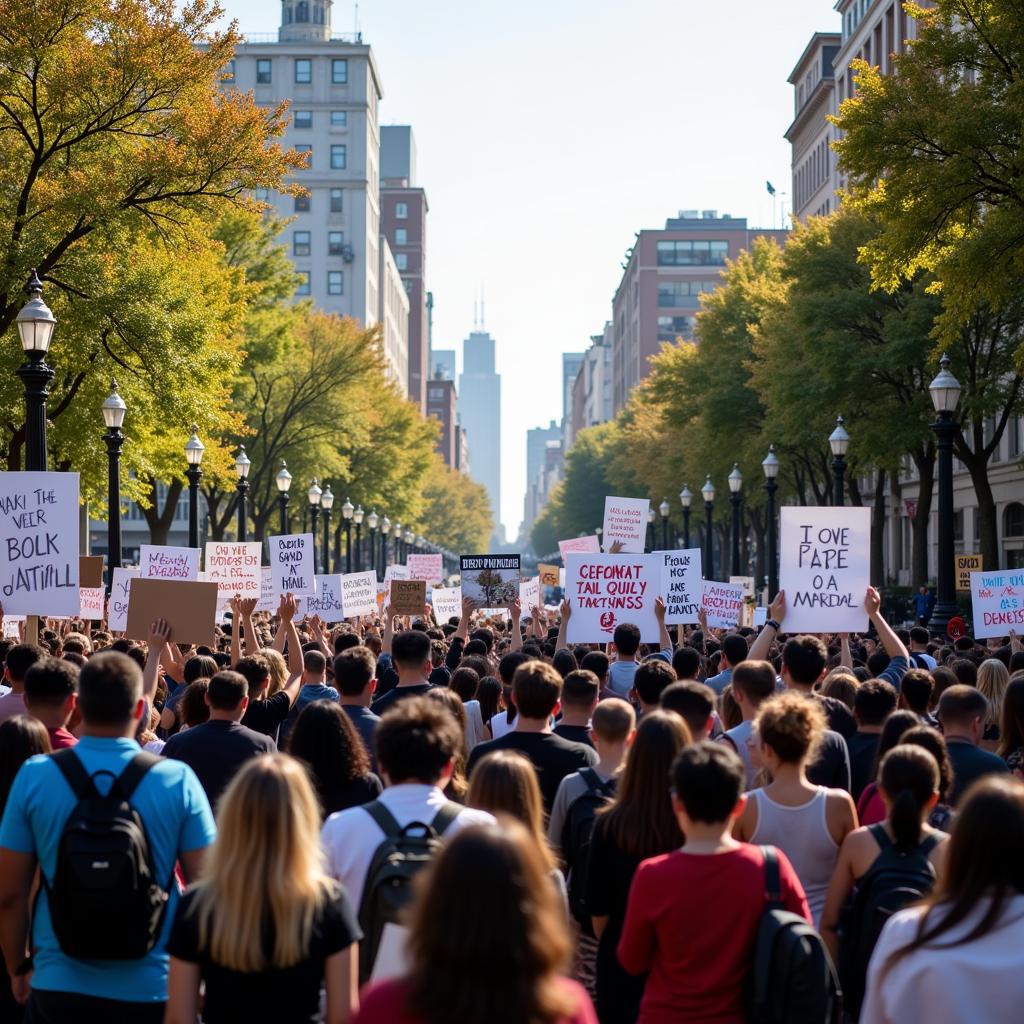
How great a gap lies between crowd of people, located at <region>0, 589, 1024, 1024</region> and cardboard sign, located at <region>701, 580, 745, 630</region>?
498 inches

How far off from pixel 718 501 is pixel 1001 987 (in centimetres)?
6991

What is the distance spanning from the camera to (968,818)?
14.5 feet

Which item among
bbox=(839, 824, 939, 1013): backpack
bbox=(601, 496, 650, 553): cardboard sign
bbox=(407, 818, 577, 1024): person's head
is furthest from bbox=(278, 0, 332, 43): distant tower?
bbox=(407, 818, 577, 1024): person's head

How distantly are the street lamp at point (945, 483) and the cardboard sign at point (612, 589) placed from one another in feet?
32.1

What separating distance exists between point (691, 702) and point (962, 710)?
134 cm

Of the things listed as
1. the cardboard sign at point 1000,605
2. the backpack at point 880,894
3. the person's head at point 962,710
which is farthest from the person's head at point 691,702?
the cardboard sign at point 1000,605

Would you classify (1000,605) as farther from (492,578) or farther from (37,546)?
(37,546)

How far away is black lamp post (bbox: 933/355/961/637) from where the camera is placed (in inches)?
950

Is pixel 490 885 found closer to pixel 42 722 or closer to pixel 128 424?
pixel 42 722

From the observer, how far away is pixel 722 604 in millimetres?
21016

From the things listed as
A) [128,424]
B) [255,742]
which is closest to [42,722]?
[255,742]

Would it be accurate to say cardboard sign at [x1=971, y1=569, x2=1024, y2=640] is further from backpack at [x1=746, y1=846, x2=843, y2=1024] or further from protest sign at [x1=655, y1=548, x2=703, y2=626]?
backpack at [x1=746, y1=846, x2=843, y2=1024]

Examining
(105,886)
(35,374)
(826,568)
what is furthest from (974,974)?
(35,374)

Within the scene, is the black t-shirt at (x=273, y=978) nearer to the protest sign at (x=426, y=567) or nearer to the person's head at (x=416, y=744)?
the person's head at (x=416, y=744)
